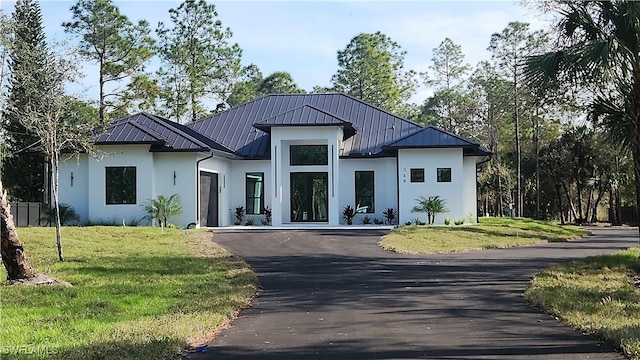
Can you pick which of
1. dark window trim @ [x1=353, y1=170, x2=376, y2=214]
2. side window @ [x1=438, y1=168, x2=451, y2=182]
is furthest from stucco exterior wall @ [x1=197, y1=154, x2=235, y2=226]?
side window @ [x1=438, y1=168, x2=451, y2=182]

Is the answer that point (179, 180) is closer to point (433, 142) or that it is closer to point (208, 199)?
point (208, 199)

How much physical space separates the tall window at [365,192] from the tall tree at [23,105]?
1294 cm

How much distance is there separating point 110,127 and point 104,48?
46.5ft

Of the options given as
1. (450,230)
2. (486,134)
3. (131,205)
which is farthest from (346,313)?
(486,134)

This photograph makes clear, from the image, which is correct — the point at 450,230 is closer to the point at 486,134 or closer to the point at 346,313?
the point at 346,313

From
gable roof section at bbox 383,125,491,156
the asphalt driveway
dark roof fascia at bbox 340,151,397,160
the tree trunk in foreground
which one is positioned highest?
gable roof section at bbox 383,125,491,156

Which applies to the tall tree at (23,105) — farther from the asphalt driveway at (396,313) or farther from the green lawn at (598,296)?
the green lawn at (598,296)

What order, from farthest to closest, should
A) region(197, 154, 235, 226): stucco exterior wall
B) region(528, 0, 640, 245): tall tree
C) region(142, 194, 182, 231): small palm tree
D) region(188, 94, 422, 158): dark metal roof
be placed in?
region(188, 94, 422, 158): dark metal roof → region(197, 154, 235, 226): stucco exterior wall → region(142, 194, 182, 231): small palm tree → region(528, 0, 640, 245): tall tree

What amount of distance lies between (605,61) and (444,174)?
46.6ft

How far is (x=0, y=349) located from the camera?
671cm

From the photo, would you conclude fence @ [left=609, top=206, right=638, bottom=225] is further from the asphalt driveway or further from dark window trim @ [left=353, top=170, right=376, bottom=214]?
the asphalt driveway

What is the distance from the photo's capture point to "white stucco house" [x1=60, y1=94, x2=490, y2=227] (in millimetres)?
23891

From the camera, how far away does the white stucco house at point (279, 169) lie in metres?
23.9

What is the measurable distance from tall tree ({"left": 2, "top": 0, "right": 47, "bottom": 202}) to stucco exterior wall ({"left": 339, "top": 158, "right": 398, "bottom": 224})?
1236cm
